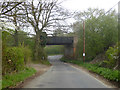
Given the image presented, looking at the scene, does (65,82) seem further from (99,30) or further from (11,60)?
(99,30)

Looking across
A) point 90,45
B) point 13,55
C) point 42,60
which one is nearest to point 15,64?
point 13,55

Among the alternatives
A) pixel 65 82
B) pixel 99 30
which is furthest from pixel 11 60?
pixel 99 30

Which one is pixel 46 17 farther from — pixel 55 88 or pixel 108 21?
pixel 55 88

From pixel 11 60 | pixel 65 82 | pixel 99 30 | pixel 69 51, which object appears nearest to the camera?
pixel 65 82

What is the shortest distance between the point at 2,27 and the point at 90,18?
77.5ft

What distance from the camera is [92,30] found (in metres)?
30.2

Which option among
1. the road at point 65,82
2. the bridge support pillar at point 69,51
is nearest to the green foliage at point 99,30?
the road at point 65,82

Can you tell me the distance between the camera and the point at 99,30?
29.2m

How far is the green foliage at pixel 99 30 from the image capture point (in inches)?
1047

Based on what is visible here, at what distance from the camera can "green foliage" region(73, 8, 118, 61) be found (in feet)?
87.2

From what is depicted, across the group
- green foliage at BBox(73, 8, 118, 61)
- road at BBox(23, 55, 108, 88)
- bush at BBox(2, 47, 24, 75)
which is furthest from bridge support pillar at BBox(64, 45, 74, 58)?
bush at BBox(2, 47, 24, 75)

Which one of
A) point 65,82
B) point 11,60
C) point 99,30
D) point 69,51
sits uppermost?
point 99,30

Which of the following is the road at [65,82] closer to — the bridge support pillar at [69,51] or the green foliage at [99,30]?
the green foliage at [99,30]

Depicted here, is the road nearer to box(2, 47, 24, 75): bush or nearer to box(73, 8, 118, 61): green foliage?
box(2, 47, 24, 75): bush
